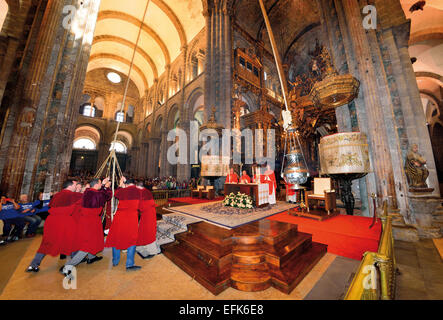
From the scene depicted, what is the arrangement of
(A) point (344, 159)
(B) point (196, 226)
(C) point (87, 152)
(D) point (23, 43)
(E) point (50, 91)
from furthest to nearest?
(C) point (87, 152), (D) point (23, 43), (E) point (50, 91), (A) point (344, 159), (B) point (196, 226)

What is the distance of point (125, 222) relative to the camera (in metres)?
2.82

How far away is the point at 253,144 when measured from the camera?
11414 mm

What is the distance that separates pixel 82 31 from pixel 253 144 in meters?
9.81

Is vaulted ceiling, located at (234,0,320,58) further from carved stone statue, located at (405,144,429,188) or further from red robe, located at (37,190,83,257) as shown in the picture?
red robe, located at (37,190,83,257)

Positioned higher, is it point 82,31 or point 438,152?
point 82,31

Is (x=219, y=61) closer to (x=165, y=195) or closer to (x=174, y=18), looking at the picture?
(x=165, y=195)

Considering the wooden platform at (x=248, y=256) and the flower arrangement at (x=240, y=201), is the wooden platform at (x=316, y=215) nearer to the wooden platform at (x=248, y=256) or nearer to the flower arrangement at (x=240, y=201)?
the flower arrangement at (x=240, y=201)

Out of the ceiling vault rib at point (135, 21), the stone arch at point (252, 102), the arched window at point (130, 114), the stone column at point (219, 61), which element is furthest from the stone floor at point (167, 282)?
the arched window at point (130, 114)

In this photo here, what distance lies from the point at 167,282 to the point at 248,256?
1.24 meters

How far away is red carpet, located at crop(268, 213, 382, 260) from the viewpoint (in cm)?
290

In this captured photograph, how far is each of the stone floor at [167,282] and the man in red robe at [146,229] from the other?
22cm
